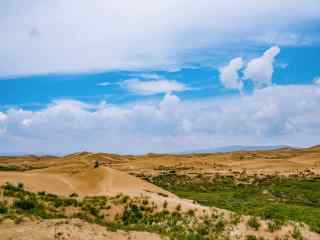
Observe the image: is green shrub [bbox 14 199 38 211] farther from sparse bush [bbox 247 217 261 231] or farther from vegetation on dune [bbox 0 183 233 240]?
sparse bush [bbox 247 217 261 231]

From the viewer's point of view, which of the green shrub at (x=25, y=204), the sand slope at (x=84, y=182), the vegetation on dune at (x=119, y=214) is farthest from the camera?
the sand slope at (x=84, y=182)

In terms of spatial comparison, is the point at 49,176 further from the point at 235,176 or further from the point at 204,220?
the point at 235,176

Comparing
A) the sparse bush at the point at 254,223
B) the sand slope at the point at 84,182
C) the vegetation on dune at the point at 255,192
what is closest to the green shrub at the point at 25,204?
the sand slope at the point at 84,182

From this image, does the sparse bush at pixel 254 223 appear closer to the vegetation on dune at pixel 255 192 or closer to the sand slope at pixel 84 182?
the vegetation on dune at pixel 255 192

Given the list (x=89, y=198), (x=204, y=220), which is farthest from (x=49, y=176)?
(x=204, y=220)

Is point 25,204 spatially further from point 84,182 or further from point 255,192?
point 255,192

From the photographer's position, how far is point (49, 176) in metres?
35.0

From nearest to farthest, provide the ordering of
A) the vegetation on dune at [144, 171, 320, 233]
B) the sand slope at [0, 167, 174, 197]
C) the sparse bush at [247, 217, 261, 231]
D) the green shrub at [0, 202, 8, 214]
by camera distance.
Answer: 1. the green shrub at [0, 202, 8, 214]
2. the sparse bush at [247, 217, 261, 231]
3. the sand slope at [0, 167, 174, 197]
4. the vegetation on dune at [144, 171, 320, 233]

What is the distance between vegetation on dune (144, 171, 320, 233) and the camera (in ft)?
103

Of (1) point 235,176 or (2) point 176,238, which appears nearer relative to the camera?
(2) point 176,238

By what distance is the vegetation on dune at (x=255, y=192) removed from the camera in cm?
3142

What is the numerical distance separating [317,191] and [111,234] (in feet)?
105

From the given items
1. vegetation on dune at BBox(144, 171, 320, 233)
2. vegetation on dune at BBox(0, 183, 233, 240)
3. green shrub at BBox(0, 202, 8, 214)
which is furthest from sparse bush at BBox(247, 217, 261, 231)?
green shrub at BBox(0, 202, 8, 214)

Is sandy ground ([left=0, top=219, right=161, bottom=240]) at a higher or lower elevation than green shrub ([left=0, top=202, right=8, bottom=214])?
lower
